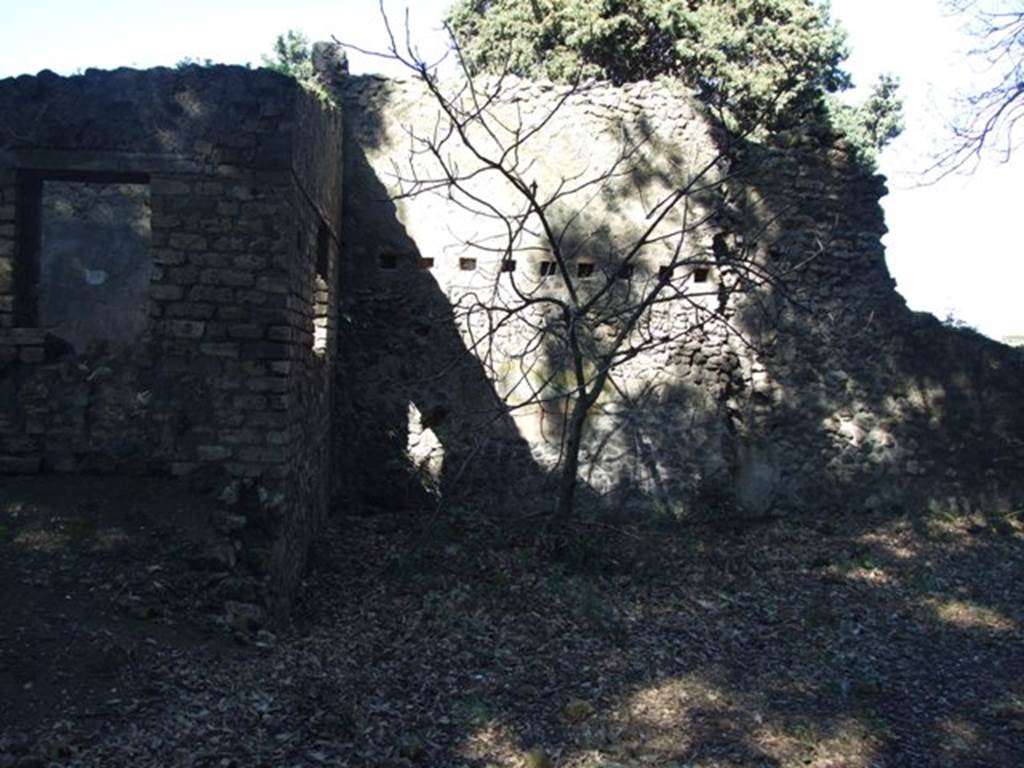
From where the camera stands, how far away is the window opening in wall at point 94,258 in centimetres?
1206

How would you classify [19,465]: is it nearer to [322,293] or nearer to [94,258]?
[322,293]

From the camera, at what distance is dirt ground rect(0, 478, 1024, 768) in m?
3.72

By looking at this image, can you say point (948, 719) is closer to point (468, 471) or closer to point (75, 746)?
point (75, 746)

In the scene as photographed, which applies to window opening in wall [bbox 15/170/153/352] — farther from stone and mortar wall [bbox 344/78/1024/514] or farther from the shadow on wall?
stone and mortar wall [bbox 344/78/1024/514]

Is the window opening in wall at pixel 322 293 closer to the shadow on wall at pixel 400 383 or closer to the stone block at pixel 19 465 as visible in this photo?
the shadow on wall at pixel 400 383

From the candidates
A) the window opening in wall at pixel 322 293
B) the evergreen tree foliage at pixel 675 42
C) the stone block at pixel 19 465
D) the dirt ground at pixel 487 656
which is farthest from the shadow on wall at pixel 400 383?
the evergreen tree foliage at pixel 675 42

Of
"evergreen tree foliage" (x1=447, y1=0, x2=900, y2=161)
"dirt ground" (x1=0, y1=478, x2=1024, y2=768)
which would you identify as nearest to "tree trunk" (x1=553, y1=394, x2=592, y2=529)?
"dirt ground" (x1=0, y1=478, x2=1024, y2=768)

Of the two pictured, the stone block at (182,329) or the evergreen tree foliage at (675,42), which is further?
the evergreen tree foliage at (675,42)

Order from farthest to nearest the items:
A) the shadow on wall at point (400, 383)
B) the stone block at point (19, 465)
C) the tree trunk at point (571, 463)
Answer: the shadow on wall at point (400, 383) → the tree trunk at point (571, 463) → the stone block at point (19, 465)

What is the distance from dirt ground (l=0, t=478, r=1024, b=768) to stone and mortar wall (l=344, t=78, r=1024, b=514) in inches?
60.8

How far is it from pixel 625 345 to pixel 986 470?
386 cm

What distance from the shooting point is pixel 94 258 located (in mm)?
12414

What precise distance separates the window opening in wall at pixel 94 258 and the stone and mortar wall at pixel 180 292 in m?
6.49

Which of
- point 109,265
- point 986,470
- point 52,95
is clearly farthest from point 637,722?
point 109,265
